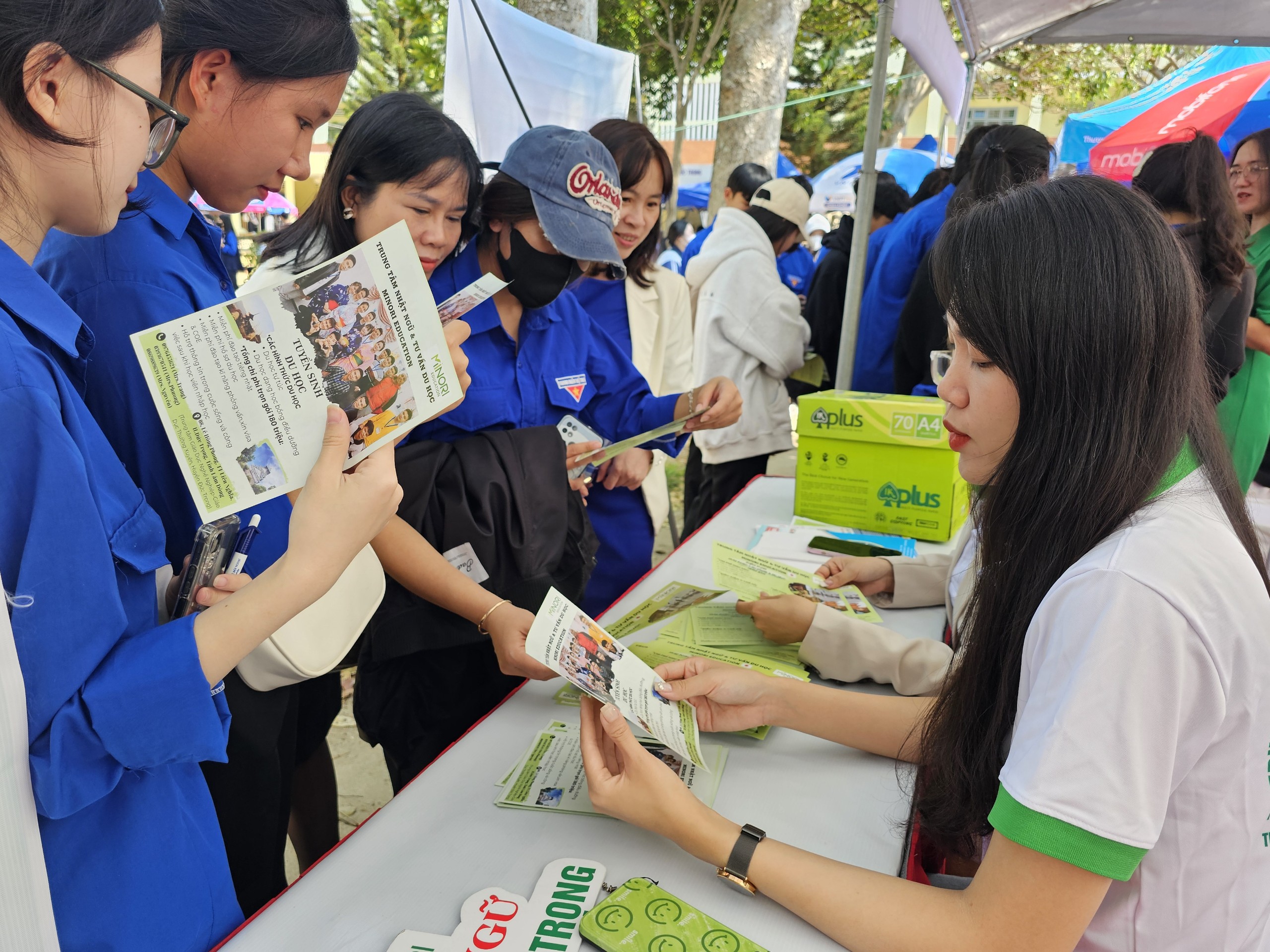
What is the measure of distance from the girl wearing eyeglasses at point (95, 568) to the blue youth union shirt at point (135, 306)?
0.39 feet

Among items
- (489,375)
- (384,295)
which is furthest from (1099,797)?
(489,375)

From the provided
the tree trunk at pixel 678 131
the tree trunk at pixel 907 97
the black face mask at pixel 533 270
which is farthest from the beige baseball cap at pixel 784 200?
the tree trunk at pixel 907 97

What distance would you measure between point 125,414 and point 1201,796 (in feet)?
4.00

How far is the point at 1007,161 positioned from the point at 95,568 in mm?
2923

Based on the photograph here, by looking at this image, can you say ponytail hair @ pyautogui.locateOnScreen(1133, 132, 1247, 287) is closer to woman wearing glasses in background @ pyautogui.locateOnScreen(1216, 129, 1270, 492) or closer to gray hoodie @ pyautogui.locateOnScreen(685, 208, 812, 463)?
woman wearing glasses in background @ pyautogui.locateOnScreen(1216, 129, 1270, 492)

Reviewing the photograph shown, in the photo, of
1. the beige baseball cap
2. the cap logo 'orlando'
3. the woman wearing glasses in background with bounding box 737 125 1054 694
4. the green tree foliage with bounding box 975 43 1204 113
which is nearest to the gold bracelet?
the woman wearing glasses in background with bounding box 737 125 1054 694

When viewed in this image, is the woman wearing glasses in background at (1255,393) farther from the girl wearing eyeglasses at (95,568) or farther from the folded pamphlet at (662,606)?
the girl wearing eyeglasses at (95,568)

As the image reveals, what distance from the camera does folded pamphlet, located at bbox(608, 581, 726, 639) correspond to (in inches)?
65.0

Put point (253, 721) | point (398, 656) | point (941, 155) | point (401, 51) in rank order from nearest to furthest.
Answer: point (253, 721) → point (398, 656) → point (941, 155) → point (401, 51)

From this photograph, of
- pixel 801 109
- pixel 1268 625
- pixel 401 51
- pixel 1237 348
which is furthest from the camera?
pixel 801 109

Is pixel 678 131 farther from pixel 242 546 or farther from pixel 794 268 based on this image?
pixel 242 546

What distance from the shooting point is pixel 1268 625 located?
0.84 meters

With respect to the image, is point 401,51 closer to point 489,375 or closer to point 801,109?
point 801,109

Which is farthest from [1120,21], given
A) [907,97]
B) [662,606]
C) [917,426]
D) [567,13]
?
[907,97]
